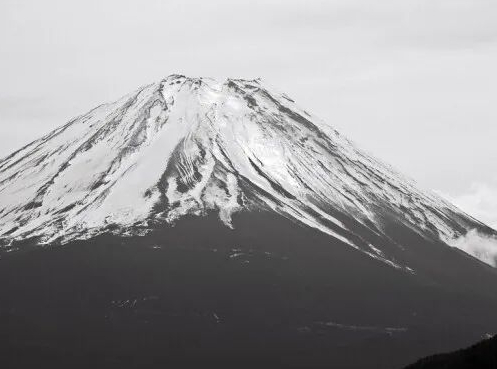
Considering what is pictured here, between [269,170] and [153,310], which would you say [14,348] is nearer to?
[153,310]

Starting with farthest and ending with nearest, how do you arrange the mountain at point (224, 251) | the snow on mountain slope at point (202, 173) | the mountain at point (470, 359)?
the snow on mountain slope at point (202, 173) < the mountain at point (224, 251) < the mountain at point (470, 359)

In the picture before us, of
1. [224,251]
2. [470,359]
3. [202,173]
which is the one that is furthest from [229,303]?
[470,359]

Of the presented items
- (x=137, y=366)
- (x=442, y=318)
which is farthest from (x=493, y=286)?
(x=137, y=366)

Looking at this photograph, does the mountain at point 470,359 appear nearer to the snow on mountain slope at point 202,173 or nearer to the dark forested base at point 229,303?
the dark forested base at point 229,303

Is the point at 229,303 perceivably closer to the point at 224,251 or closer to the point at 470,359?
the point at 224,251

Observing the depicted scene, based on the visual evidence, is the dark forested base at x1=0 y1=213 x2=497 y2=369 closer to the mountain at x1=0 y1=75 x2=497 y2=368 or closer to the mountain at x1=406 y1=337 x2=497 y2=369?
the mountain at x1=0 y1=75 x2=497 y2=368

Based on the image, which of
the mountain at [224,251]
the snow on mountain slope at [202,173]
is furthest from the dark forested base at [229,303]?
the snow on mountain slope at [202,173]
